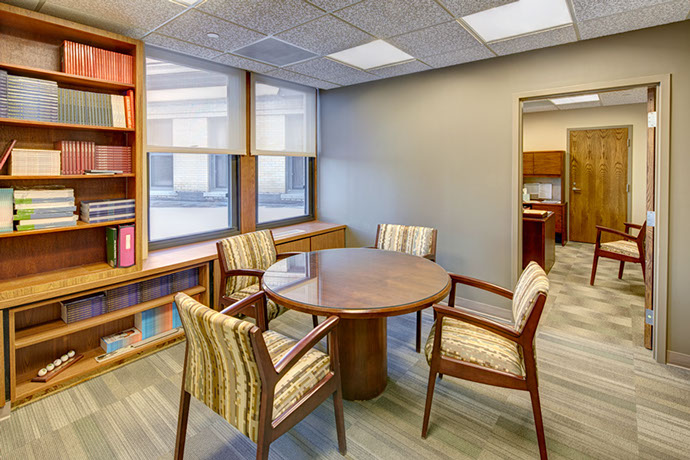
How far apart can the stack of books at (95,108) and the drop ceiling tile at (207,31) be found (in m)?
0.55

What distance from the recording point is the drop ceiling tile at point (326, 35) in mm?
2468

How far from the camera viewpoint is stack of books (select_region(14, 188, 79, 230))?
2145 millimetres

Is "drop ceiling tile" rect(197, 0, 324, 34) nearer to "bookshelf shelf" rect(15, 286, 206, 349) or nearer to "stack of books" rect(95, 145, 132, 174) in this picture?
"stack of books" rect(95, 145, 132, 174)

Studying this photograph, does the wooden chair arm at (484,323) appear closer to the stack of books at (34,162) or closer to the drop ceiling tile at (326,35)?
the drop ceiling tile at (326,35)

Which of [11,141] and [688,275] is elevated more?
[11,141]

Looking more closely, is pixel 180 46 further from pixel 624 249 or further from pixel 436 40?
pixel 624 249

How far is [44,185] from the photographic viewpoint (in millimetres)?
2426

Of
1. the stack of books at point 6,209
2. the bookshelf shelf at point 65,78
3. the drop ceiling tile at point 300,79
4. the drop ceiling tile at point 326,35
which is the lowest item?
the stack of books at point 6,209

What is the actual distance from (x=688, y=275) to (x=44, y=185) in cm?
442

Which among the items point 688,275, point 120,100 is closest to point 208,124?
point 120,100

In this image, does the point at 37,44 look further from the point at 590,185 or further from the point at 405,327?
the point at 590,185

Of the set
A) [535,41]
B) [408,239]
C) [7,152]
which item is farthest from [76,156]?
[535,41]

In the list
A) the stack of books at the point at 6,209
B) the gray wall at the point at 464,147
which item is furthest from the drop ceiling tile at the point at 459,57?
the stack of books at the point at 6,209

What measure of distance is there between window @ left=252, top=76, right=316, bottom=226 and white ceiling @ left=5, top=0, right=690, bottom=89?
854mm
